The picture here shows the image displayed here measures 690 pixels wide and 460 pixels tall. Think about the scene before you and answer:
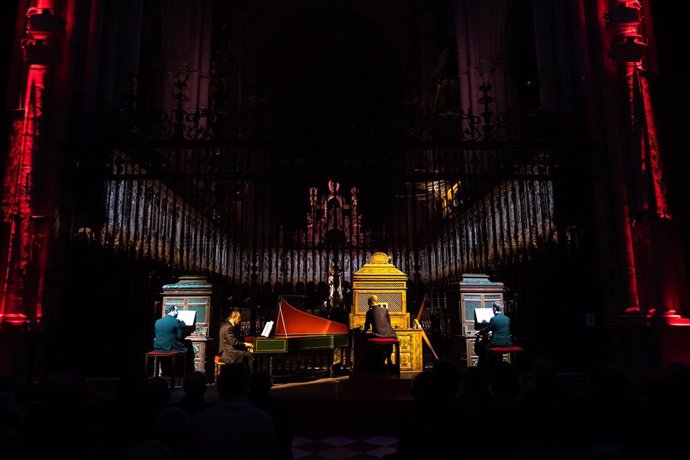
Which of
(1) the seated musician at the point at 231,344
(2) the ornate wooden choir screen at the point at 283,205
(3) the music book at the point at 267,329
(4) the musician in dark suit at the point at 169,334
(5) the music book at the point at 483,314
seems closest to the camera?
(2) the ornate wooden choir screen at the point at 283,205

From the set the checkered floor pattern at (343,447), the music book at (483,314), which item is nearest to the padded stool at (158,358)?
the checkered floor pattern at (343,447)

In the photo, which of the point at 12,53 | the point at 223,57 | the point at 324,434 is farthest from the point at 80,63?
the point at 223,57

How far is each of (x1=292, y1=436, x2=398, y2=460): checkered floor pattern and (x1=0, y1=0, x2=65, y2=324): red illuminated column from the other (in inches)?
138

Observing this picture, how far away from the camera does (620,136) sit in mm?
6426

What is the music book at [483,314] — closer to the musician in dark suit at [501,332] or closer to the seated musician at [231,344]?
the musician in dark suit at [501,332]

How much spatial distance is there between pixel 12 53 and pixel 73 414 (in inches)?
242

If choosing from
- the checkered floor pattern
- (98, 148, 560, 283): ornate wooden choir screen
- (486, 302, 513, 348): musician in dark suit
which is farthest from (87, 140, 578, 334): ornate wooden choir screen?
the checkered floor pattern

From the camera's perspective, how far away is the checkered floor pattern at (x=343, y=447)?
432 cm

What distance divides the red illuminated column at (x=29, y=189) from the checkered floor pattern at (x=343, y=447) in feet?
11.5

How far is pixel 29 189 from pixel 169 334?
253 centimetres

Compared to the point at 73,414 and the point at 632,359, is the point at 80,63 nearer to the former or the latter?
the point at 73,414

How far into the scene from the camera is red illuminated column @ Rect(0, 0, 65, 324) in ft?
19.1

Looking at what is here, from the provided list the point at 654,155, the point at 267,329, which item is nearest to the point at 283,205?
the point at 267,329

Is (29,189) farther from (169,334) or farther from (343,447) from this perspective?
(343,447)
